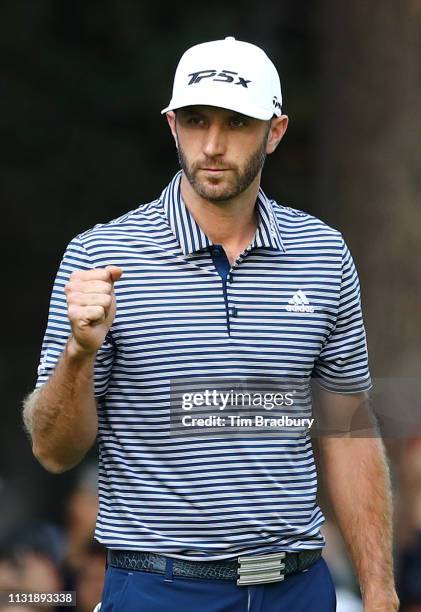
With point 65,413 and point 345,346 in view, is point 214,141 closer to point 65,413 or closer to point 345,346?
point 345,346

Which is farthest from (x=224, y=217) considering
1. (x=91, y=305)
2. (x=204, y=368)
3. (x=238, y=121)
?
(x=91, y=305)

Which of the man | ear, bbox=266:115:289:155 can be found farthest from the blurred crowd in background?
the man

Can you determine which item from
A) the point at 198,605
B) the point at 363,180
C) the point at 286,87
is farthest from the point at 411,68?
the point at 198,605


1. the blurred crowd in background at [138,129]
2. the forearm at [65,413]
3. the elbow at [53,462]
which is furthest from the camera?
the blurred crowd in background at [138,129]

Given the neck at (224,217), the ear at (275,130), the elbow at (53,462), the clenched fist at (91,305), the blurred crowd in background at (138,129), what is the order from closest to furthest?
1. the clenched fist at (91,305)
2. the elbow at (53,462)
3. the neck at (224,217)
4. the ear at (275,130)
5. the blurred crowd in background at (138,129)

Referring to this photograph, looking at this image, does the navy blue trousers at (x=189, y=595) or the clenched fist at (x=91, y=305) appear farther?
the navy blue trousers at (x=189, y=595)

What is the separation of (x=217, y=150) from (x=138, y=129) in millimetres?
5488

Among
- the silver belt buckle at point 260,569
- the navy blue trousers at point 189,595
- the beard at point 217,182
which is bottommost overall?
the navy blue trousers at point 189,595

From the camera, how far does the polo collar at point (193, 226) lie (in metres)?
3.36

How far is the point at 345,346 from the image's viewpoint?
3.56 metres

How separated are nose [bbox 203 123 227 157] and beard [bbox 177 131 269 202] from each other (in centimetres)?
2

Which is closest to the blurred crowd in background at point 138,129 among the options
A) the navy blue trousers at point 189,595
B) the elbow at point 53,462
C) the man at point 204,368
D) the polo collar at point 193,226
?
the polo collar at point 193,226

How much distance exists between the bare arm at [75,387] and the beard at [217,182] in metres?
0.46
